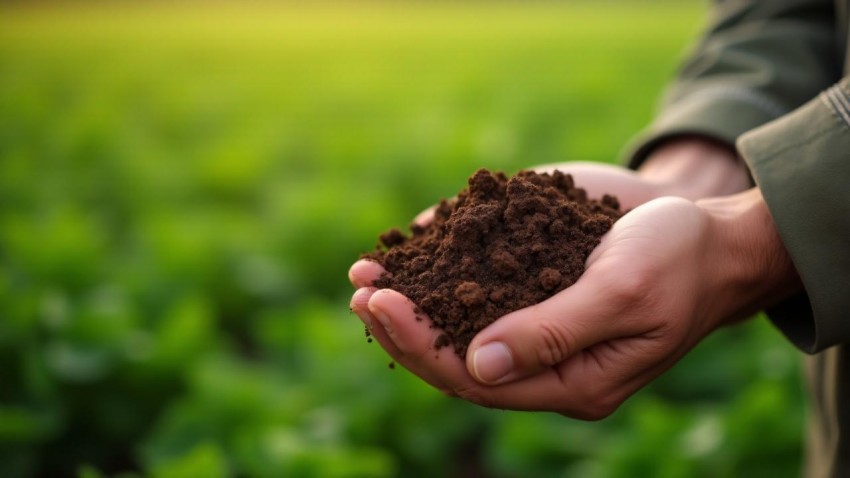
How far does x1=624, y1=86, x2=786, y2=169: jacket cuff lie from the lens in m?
1.61

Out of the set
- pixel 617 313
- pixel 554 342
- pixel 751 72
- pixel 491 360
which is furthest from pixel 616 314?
pixel 751 72

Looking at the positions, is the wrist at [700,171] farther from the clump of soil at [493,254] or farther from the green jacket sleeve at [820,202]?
the green jacket sleeve at [820,202]

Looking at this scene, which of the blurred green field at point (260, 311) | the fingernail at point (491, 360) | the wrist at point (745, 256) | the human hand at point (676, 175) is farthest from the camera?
the blurred green field at point (260, 311)

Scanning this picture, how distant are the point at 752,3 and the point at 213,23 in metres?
13.2

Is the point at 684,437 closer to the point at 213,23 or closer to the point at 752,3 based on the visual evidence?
the point at 752,3

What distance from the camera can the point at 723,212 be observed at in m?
1.37

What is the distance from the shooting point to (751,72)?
170cm

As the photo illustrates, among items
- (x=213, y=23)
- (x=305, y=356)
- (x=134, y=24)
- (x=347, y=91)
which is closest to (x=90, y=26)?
(x=134, y=24)

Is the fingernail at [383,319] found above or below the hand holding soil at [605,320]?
above

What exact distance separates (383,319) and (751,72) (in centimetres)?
107

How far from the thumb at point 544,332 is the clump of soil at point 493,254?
0.05 m

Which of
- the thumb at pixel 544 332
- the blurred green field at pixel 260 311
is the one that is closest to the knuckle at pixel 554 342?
the thumb at pixel 544 332

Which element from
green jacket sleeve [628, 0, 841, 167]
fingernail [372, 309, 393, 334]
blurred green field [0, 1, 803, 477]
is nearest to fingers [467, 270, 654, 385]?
fingernail [372, 309, 393, 334]

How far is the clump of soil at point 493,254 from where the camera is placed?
1233 millimetres
